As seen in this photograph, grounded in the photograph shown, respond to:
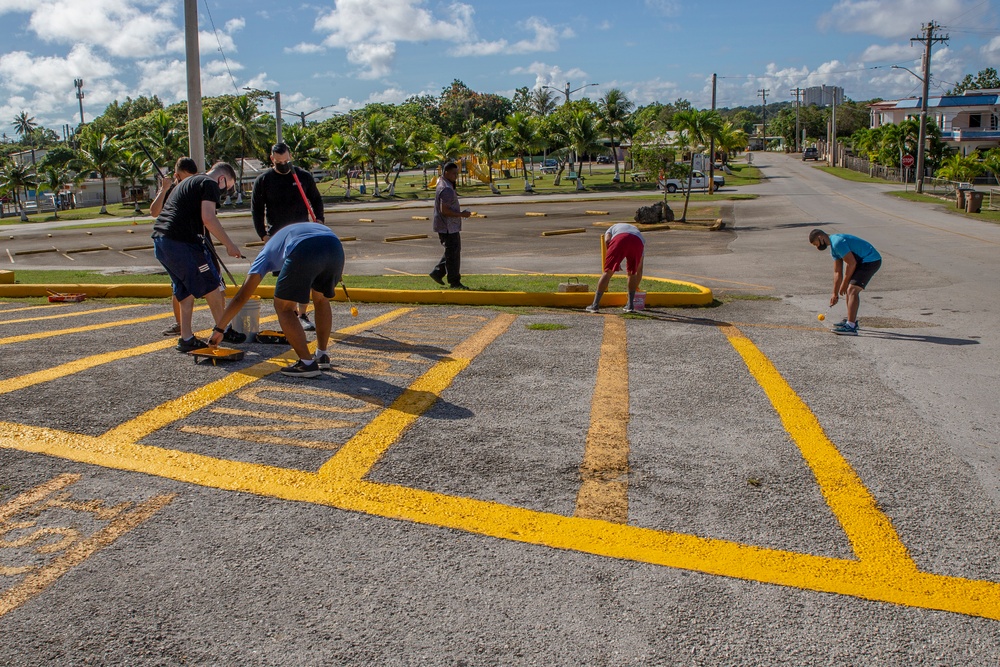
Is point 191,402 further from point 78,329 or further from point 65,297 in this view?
point 65,297

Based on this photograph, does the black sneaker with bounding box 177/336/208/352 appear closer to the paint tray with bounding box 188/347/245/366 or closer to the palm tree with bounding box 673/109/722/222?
the paint tray with bounding box 188/347/245/366

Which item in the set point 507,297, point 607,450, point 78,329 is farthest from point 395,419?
point 507,297

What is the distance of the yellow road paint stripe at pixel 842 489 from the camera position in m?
3.49

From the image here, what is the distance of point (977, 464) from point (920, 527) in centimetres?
108

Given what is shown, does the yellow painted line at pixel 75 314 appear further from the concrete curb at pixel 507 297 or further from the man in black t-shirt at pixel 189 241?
the man in black t-shirt at pixel 189 241

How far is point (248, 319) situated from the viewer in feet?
23.7

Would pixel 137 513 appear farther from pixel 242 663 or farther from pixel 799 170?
pixel 799 170

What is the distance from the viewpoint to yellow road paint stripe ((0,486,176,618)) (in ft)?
9.98

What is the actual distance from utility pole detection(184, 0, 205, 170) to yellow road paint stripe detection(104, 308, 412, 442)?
8.05m

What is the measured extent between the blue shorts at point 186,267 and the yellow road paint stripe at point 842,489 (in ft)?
14.9

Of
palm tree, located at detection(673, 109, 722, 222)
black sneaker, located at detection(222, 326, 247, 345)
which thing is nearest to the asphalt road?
black sneaker, located at detection(222, 326, 247, 345)

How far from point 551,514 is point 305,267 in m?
2.87

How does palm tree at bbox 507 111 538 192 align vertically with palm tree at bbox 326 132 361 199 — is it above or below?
above

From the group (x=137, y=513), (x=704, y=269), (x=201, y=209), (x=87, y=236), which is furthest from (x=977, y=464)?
(x=87, y=236)
